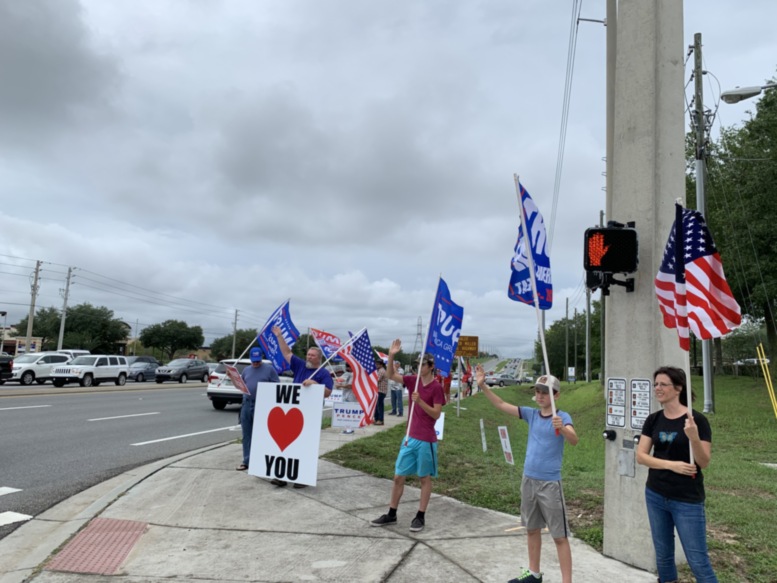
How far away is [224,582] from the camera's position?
4469 mm

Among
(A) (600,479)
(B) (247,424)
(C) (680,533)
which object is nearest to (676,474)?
(C) (680,533)

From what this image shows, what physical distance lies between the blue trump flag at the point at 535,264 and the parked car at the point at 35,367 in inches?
1221

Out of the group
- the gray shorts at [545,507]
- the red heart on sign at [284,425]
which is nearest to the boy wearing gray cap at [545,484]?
the gray shorts at [545,507]

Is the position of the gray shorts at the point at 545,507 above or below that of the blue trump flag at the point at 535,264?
below

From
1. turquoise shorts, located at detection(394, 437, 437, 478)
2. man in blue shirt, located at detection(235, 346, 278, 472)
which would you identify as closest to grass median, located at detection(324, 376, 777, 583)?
turquoise shorts, located at detection(394, 437, 437, 478)

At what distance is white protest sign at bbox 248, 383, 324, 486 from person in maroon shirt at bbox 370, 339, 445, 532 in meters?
1.67

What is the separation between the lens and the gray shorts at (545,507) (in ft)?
14.1

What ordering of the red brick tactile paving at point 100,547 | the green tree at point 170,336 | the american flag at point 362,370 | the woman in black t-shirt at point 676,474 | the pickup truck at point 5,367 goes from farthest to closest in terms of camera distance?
the green tree at point 170,336 < the pickup truck at point 5,367 < the american flag at point 362,370 < the red brick tactile paving at point 100,547 < the woman in black t-shirt at point 676,474

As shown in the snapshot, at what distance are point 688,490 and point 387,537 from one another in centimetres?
290

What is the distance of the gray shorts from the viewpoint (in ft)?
14.1

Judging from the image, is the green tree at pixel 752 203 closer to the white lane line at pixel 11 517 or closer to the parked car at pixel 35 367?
the white lane line at pixel 11 517

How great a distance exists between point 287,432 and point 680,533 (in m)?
5.03

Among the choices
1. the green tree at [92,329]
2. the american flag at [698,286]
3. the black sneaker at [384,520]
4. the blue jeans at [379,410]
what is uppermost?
the green tree at [92,329]

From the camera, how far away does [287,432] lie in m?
7.60
